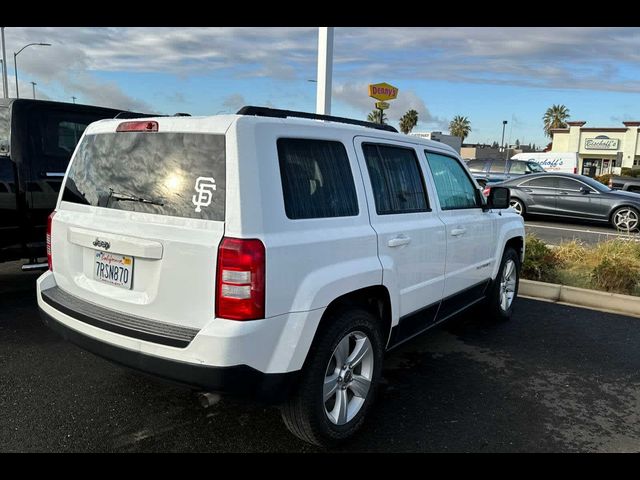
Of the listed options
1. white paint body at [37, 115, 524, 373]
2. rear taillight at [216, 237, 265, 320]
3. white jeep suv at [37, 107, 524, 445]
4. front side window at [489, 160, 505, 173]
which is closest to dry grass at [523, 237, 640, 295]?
white jeep suv at [37, 107, 524, 445]

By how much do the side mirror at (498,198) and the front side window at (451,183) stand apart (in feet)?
0.66

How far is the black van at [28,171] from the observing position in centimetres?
515

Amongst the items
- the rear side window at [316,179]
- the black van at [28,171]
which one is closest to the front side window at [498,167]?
the black van at [28,171]

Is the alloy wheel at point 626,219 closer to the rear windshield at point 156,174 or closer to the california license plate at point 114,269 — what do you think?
the rear windshield at point 156,174

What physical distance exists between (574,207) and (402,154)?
458 inches

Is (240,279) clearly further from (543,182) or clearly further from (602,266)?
(543,182)

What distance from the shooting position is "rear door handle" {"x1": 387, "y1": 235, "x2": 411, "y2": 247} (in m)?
3.31

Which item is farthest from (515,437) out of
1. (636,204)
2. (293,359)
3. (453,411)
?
(636,204)

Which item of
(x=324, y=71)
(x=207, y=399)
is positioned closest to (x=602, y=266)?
(x=207, y=399)

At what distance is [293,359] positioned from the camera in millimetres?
2645

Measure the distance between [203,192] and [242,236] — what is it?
1.13 ft

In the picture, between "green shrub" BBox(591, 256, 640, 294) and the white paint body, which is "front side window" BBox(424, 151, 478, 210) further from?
"green shrub" BBox(591, 256, 640, 294)

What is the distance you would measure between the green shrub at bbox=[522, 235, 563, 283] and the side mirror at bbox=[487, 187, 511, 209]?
2.41 m

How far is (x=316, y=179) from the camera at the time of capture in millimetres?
2922
